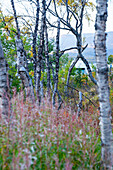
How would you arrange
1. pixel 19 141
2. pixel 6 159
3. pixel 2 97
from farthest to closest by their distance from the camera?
pixel 2 97
pixel 19 141
pixel 6 159

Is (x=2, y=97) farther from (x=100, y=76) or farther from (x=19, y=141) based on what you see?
(x=100, y=76)

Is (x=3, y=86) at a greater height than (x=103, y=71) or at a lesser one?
lesser

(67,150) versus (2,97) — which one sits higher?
(2,97)

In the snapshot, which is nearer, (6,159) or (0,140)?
(6,159)

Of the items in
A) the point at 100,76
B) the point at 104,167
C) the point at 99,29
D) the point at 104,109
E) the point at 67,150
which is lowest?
the point at 104,167

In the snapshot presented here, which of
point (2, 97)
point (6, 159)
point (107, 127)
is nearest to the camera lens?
point (6, 159)

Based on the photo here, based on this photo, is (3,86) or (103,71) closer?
(103,71)

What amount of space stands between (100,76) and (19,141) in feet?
5.26

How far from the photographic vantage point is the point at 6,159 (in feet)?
8.96

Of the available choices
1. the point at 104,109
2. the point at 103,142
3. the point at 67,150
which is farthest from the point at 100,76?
the point at 67,150

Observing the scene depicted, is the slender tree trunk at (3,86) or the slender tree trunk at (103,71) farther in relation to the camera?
the slender tree trunk at (3,86)

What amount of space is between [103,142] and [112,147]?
187 millimetres

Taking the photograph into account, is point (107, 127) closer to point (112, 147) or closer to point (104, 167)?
point (112, 147)

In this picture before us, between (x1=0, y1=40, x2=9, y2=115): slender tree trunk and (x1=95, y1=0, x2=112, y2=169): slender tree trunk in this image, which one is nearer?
(x1=95, y1=0, x2=112, y2=169): slender tree trunk
